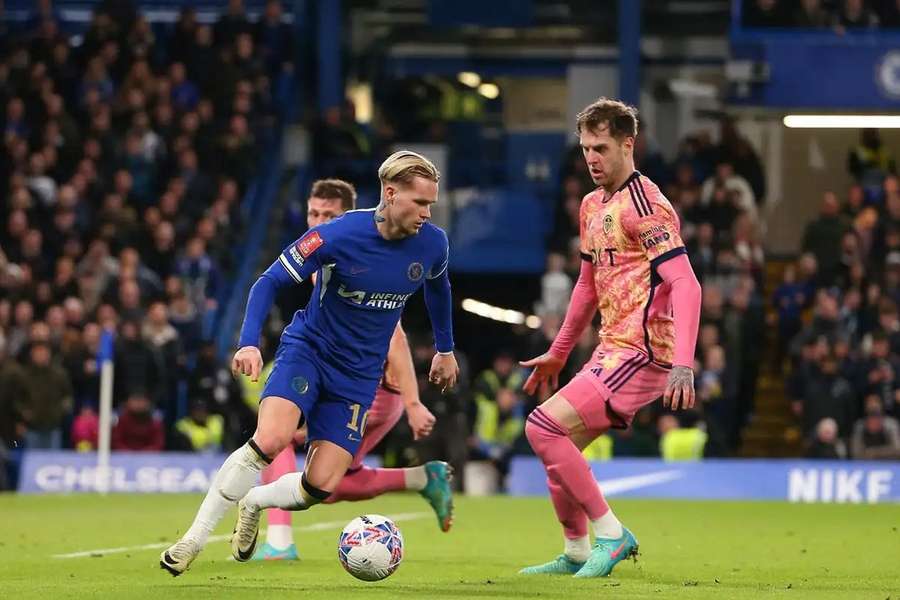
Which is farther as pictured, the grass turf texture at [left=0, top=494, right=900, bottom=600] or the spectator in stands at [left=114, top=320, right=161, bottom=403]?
the spectator in stands at [left=114, top=320, right=161, bottom=403]

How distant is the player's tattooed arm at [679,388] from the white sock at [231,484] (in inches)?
72.1

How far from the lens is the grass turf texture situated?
8750 mm

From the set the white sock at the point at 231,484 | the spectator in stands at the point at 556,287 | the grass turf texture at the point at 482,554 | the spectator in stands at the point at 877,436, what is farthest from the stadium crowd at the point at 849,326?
the white sock at the point at 231,484

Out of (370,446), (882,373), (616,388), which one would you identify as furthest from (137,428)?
(616,388)

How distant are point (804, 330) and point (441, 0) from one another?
26.8 ft

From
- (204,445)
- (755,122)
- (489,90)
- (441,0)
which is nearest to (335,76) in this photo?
(441,0)

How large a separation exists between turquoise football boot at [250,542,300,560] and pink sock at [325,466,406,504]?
38cm

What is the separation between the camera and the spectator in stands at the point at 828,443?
814 inches

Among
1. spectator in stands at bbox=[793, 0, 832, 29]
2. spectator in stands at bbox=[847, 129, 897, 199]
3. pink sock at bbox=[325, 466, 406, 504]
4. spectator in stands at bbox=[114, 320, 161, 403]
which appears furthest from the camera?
spectator in stands at bbox=[793, 0, 832, 29]

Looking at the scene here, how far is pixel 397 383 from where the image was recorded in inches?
425

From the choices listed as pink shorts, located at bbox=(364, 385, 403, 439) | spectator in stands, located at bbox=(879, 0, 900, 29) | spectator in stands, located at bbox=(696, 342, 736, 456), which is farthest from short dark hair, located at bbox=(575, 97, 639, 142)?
spectator in stands, located at bbox=(879, 0, 900, 29)

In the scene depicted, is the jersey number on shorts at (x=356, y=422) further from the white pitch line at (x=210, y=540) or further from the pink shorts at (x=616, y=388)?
the white pitch line at (x=210, y=540)

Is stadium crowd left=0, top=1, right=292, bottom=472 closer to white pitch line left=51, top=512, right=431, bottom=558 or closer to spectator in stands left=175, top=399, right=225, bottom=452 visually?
spectator in stands left=175, top=399, right=225, bottom=452

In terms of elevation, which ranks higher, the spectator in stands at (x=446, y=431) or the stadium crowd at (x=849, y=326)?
the stadium crowd at (x=849, y=326)
